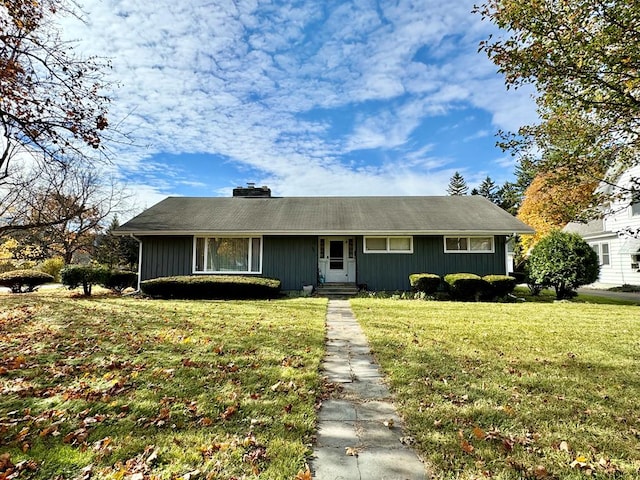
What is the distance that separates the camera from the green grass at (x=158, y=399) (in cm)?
255

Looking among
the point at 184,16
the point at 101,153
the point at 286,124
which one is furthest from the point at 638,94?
the point at 286,124

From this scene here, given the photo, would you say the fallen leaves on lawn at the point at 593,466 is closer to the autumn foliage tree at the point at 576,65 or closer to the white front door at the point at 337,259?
the autumn foliage tree at the point at 576,65

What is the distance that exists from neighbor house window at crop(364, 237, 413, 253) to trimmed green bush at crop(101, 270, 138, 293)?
1014cm

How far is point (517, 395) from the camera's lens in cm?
369

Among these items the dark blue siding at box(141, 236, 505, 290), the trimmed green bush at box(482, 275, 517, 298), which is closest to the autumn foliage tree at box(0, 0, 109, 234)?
the dark blue siding at box(141, 236, 505, 290)

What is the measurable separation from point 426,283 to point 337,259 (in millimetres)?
4177

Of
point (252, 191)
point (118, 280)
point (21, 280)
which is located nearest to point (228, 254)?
point (118, 280)

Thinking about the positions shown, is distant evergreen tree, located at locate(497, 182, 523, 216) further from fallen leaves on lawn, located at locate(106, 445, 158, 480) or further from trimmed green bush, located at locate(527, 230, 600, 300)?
fallen leaves on lawn, located at locate(106, 445, 158, 480)

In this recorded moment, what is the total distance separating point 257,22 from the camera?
31.5ft

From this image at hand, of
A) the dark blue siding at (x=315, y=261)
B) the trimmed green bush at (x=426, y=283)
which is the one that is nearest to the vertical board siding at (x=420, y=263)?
the dark blue siding at (x=315, y=261)

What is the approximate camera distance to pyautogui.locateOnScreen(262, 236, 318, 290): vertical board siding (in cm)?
1434

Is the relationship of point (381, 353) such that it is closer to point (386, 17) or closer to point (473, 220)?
point (386, 17)

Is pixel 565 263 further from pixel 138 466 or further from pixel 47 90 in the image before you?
pixel 47 90

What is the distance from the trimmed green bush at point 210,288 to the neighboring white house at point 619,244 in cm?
1678
